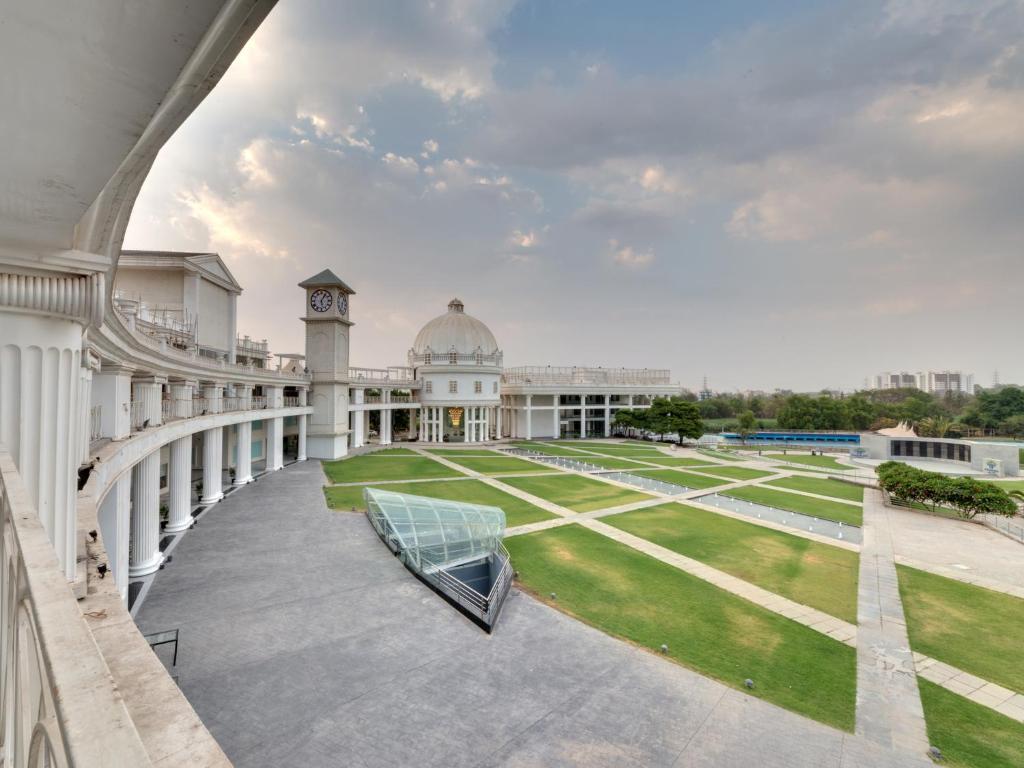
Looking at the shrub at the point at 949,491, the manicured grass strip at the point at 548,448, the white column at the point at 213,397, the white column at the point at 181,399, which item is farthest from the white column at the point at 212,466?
the shrub at the point at 949,491

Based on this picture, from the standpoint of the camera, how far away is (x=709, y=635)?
14.2 metres

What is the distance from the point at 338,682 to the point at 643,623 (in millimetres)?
→ 8675

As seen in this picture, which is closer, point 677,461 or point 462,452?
point 677,461

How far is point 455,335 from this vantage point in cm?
6712

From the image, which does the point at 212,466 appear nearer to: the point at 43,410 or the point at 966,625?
the point at 43,410

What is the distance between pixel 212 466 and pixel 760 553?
28297 millimetres

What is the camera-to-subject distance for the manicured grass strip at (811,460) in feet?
166

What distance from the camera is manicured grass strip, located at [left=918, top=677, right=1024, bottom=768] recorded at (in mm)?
9805

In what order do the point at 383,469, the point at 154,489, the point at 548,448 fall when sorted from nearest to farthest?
1. the point at 154,489
2. the point at 383,469
3. the point at 548,448

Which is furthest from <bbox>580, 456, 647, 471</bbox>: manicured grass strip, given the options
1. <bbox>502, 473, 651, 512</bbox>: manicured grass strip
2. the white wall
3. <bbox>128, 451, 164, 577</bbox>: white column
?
<bbox>128, 451, 164, 577</bbox>: white column

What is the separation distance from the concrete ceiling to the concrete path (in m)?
14.9

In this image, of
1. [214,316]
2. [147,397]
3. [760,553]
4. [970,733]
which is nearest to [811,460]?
[760,553]

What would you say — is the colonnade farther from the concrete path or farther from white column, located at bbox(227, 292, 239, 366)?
the concrete path

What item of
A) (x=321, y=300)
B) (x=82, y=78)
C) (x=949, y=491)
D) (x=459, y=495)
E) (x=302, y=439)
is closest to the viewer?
(x=82, y=78)
